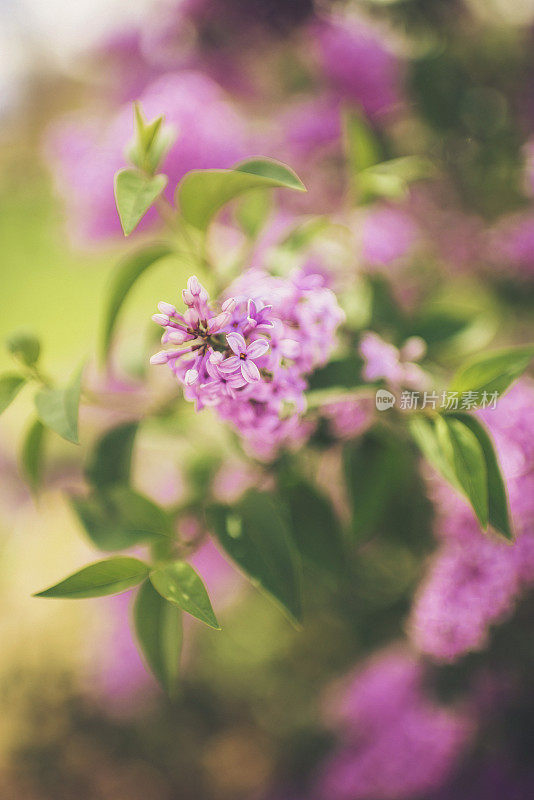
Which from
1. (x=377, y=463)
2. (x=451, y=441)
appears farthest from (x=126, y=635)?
(x=451, y=441)

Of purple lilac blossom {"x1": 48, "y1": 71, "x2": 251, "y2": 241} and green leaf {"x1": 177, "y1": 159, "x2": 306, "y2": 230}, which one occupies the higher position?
purple lilac blossom {"x1": 48, "y1": 71, "x2": 251, "y2": 241}

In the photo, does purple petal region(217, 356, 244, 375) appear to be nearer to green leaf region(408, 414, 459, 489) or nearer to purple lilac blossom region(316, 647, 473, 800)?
green leaf region(408, 414, 459, 489)

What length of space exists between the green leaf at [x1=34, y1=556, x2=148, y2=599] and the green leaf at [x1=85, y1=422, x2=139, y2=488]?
0.48 ft

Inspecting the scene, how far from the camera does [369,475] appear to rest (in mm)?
490

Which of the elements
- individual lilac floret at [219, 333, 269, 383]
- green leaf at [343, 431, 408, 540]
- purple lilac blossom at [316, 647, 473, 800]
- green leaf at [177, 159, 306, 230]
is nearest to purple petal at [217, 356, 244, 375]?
individual lilac floret at [219, 333, 269, 383]

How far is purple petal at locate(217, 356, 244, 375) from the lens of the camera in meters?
0.30

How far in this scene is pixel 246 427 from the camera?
36 cm

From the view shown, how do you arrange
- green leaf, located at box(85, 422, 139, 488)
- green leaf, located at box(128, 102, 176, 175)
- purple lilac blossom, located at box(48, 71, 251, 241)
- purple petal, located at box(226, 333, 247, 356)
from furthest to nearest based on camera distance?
purple lilac blossom, located at box(48, 71, 251, 241)
green leaf, located at box(85, 422, 139, 488)
green leaf, located at box(128, 102, 176, 175)
purple petal, located at box(226, 333, 247, 356)

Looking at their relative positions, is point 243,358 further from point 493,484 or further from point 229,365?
point 493,484

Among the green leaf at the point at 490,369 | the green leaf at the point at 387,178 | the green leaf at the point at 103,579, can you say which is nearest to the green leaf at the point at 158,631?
the green leaf at the point at 103,579

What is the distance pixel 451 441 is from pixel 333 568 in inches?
6.4

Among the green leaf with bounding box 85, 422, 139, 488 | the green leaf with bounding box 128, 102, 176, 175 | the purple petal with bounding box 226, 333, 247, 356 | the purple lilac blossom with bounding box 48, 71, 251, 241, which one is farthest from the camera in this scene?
the purple lilac blossom with bounding box 48, 71, 251, 241

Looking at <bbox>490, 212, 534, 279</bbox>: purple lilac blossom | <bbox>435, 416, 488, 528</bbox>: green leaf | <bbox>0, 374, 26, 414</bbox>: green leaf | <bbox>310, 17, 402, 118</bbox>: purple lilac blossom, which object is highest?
<bbox>310, 17, 402, 118</bbox>: purple lilac blossom

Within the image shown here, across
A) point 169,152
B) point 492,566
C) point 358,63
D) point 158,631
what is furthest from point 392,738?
point 358,63
